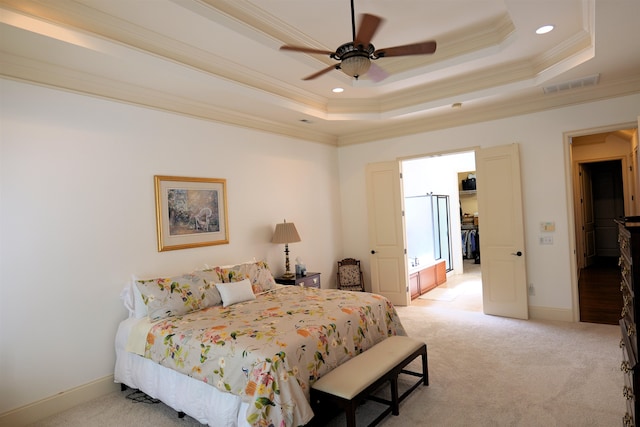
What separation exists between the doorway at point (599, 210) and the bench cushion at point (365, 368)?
3.25 meters

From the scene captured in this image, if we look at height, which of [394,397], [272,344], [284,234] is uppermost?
[284,234]

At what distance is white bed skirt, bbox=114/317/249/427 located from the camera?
Result: 8.19 feet

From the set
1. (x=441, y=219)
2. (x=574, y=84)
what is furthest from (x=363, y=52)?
(x=441, y=219)

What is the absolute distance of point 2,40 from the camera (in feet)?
8.87

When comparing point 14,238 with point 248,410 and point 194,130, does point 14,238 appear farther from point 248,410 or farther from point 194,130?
point 248,410

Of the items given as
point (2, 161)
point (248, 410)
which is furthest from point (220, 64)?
point (248, 410)

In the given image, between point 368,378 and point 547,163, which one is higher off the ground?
point 547,163

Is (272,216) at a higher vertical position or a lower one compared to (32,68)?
lower

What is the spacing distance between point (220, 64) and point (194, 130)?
2.99ft

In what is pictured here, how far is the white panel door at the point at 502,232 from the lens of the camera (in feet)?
16.0

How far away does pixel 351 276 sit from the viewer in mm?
6199

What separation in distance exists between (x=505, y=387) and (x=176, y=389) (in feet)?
8.74

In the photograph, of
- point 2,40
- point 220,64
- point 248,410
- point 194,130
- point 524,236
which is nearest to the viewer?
point 248,410

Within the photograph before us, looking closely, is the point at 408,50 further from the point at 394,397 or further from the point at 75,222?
the point at 75,222
